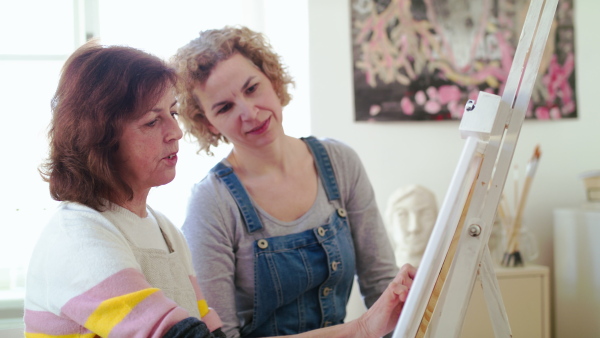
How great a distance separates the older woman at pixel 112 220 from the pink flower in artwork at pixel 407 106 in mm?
1687

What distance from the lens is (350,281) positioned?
4.46 feet

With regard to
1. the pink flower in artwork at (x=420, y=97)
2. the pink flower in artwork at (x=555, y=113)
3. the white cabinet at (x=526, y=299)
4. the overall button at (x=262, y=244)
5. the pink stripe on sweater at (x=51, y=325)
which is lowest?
the white cabinet at (x=526, y=299)

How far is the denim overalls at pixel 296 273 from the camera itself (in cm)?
125

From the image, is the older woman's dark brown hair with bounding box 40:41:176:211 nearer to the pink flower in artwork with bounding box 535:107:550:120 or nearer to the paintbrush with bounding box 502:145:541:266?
the paintbrush with bounding box 502:145:541:266

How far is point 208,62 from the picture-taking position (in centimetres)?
127

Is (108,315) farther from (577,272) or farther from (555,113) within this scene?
(555,113)

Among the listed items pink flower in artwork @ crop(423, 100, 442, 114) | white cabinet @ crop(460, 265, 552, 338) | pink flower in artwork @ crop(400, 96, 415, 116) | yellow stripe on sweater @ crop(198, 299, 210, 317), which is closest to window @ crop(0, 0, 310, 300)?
pink flower in artwork @ crop(400, 96, 415, 116)

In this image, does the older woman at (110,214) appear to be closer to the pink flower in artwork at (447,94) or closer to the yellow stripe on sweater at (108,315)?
the yellow stripe on sweater at (108,315)

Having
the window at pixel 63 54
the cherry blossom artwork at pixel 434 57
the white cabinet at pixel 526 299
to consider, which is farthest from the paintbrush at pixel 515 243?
the window at pixel 63 54

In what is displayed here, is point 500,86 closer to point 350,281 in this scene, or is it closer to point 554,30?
point 554,30

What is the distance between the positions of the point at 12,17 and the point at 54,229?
189 centimetres

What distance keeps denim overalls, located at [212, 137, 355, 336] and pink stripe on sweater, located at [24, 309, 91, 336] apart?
552 millimetres

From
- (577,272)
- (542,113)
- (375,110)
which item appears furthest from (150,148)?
(542,113)

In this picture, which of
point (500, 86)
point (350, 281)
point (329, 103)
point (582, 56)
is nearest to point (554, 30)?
point (582, 56)
